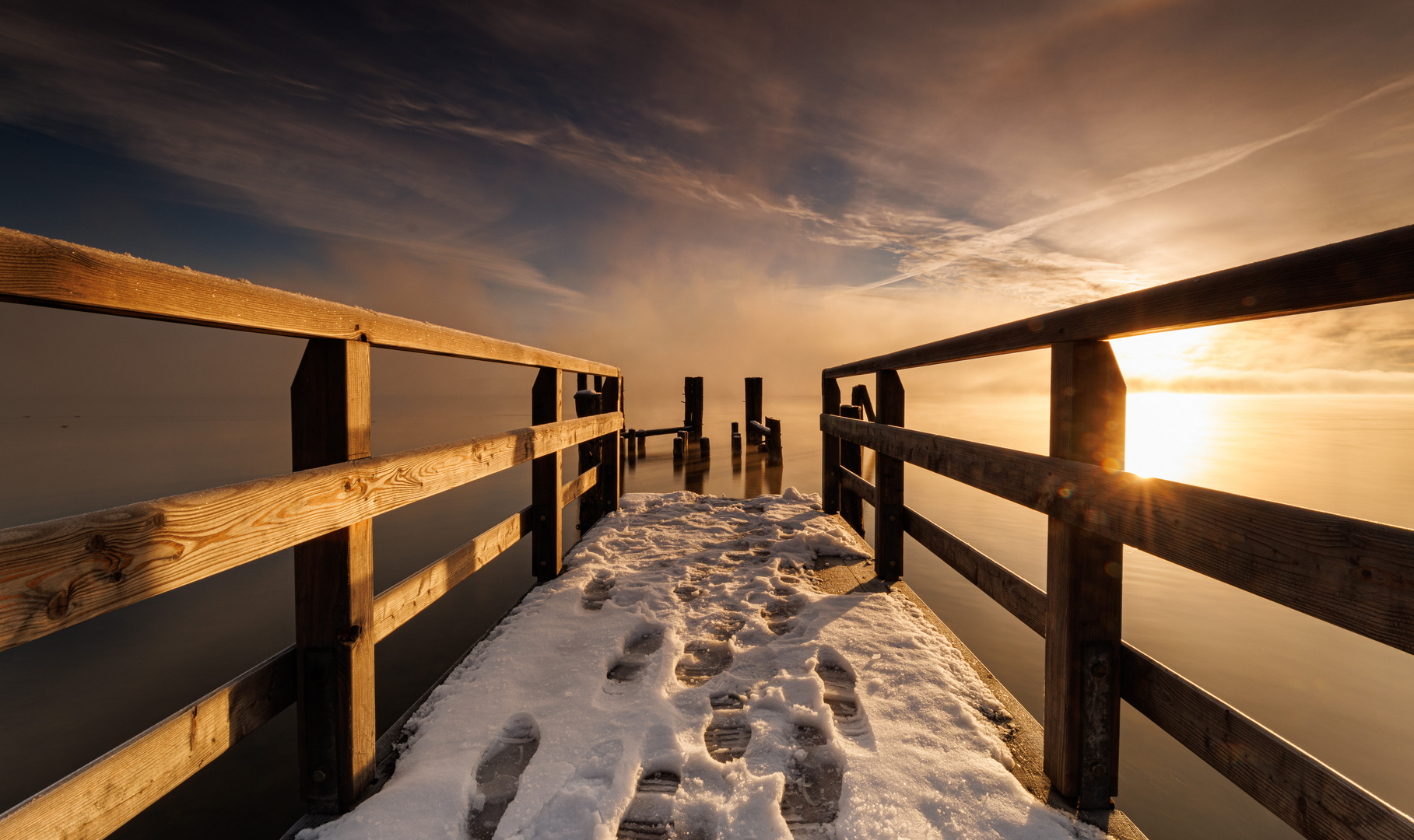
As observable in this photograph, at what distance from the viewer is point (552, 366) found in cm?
338

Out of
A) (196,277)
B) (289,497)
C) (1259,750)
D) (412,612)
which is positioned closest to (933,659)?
(1259,750)

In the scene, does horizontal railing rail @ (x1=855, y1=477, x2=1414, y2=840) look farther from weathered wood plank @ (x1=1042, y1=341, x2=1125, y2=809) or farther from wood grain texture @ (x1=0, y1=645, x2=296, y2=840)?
wood grain texture @ (x1=0, y1=645, x2=296, y2=840)

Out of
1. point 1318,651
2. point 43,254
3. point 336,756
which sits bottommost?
point 1318,651

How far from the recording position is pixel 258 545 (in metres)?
1.24

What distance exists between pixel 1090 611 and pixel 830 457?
3716 mm

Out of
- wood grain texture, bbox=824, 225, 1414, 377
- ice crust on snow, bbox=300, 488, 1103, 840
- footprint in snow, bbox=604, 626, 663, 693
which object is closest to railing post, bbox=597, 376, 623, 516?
ice crust on snow, bbox=300, 488, 1103, 840

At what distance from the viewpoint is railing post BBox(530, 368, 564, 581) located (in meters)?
3.46

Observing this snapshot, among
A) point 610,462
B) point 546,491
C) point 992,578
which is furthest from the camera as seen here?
point 610,462

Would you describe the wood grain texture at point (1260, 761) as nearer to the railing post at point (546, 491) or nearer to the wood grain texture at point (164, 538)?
the wood grain texture at point (164, 538)

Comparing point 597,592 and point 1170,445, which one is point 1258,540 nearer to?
Result: point 597,592

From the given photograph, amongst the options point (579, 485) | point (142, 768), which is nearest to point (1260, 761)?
point (142, 768)

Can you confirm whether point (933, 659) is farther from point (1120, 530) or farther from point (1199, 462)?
point (1199, 462)

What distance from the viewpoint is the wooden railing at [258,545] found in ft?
2.93

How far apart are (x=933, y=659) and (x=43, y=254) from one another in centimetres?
305
